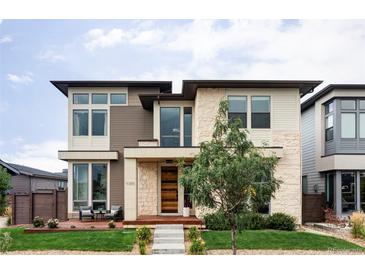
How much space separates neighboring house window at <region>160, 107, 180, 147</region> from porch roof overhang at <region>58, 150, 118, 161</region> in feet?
8.20

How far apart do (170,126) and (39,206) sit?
7.19 metres

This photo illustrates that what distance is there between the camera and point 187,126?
60.5 ft

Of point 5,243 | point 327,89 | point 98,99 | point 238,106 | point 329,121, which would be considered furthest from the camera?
point 98,99

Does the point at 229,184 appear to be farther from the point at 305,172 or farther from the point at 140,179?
the point at 305,172

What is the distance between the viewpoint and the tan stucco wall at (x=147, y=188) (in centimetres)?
1792

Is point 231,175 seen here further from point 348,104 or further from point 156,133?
point 348,104

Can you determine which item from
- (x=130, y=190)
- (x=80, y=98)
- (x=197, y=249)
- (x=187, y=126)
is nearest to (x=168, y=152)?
(x=130, y=190)

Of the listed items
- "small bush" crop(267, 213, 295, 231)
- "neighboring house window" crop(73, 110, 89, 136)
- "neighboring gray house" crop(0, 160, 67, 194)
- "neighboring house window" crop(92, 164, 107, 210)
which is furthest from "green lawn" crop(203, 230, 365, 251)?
"neighboring gray house" crop(0, 160, 67, 194)

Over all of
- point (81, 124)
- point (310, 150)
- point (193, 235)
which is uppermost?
point (81, 124)

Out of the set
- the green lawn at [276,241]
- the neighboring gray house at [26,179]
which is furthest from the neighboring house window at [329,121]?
the neighboring gray house at [26,179]

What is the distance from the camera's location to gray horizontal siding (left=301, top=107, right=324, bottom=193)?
21203 mm

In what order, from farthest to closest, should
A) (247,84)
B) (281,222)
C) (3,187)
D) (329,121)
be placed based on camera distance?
(3,187), (329,121), (247,84), (281,222)

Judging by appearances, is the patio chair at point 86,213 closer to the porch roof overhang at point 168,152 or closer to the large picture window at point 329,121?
the porch roof overhang at point 168,152
